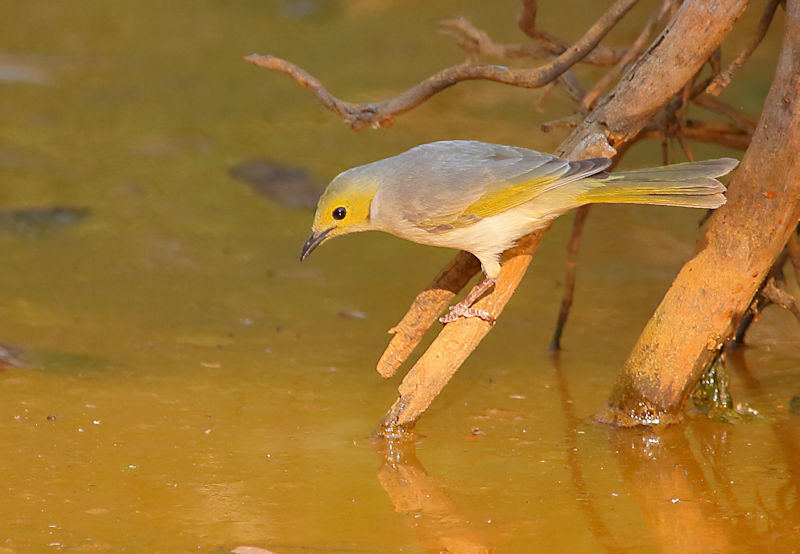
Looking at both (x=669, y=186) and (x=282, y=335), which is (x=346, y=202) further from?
(x=282, y=335)

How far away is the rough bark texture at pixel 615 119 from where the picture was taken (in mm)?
3426

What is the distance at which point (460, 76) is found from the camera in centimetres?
390

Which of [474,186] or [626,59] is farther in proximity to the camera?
[626,59]

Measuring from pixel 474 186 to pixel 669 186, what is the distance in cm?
64

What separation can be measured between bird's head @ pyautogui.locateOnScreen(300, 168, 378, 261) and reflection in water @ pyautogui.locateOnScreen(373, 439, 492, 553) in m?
0.81

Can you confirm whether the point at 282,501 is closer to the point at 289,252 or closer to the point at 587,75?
the point at 289,252

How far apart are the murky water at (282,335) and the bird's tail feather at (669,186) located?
Answer: 0.92 m

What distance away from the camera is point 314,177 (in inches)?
275

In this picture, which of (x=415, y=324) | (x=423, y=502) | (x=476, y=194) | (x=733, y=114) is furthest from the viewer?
(x=733, y=114)

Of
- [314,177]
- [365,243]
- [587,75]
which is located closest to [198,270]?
[365,243]

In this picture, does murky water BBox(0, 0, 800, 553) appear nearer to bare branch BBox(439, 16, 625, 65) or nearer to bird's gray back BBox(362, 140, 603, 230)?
bird's gray back BBox(362, 140, 603, 230)

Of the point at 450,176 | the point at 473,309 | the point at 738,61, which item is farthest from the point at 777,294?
the point at 450,176

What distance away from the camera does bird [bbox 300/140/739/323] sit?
3387 millimetres

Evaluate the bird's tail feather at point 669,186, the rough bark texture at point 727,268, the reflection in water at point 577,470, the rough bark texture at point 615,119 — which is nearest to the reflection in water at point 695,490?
the reflection in water at point 577,470
